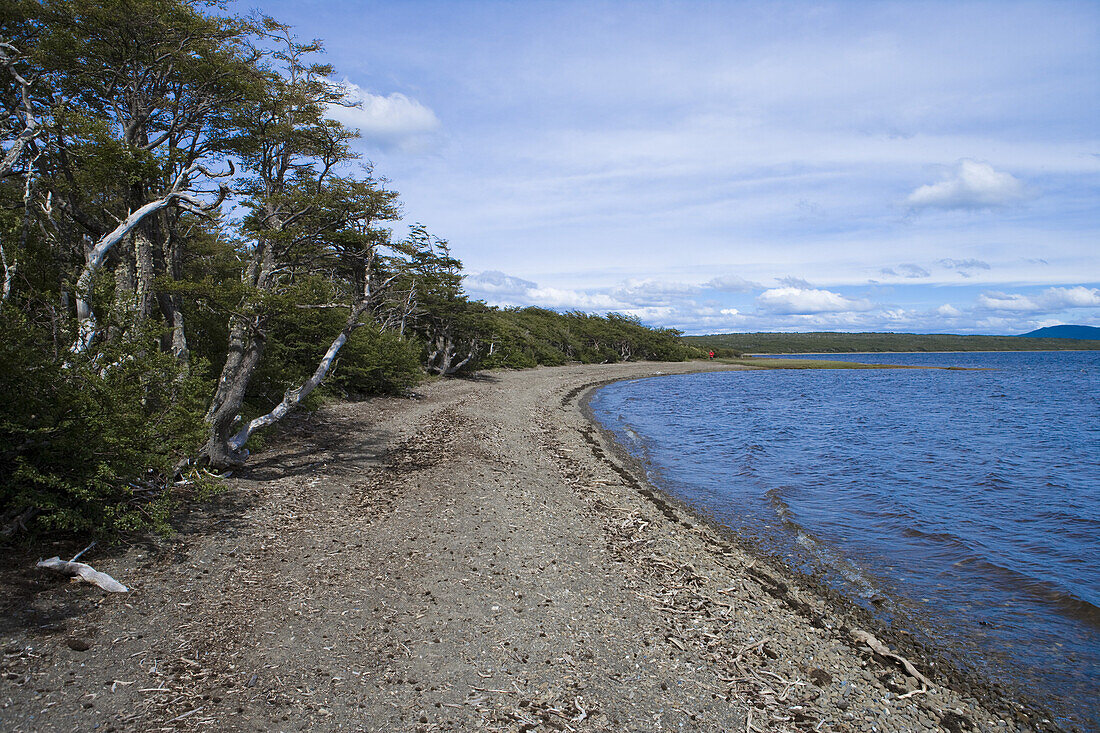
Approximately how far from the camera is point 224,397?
387 inches

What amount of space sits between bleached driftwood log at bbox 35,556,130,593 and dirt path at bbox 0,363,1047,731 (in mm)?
119

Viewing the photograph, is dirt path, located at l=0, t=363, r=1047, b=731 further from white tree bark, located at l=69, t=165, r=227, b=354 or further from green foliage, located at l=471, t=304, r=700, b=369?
green foliage, located at l=471, t=304, r=700, b=369

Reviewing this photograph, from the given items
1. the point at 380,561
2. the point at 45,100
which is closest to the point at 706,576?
the point at 380,561

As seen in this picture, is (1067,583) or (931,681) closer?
(931,681)

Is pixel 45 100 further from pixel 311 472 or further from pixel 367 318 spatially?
pixel 367 318

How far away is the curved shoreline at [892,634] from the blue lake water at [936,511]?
21cm

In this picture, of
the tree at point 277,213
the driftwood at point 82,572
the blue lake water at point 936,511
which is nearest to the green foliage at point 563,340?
the blue lake water at point 936,511

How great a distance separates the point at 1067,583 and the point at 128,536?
A: 45.7 ft

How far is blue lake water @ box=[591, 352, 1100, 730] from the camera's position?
7.24 meters

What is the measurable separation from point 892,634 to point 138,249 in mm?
13096

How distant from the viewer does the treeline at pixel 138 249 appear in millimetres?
6312

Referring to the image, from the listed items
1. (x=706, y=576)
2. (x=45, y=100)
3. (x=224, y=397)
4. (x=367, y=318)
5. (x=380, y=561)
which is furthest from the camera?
(x=367, y=318)

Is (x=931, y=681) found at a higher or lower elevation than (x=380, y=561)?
lower

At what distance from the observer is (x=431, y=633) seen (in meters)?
5.91
